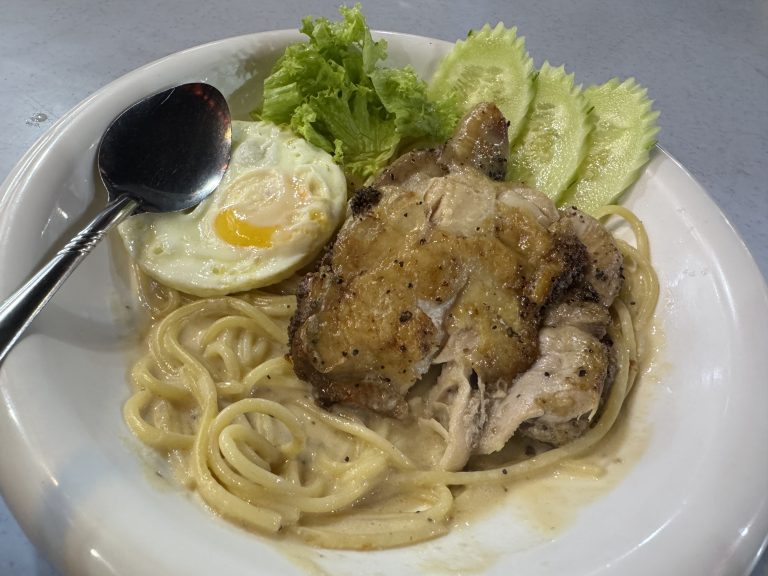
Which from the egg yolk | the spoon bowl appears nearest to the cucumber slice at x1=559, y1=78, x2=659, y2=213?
the egg yolk

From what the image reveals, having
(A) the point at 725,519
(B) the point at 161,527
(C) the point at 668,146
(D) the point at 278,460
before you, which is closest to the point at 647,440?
(A) the point at 725,519

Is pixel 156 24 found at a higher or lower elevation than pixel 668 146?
lower

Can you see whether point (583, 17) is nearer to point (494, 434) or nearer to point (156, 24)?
point (156, 24)

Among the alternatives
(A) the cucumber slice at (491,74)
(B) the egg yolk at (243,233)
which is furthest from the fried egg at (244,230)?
(A) the cucumber slice at (491,74)

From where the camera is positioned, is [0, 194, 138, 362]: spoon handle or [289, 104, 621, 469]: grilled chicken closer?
[0, 194, 138, 362]: spoon handle

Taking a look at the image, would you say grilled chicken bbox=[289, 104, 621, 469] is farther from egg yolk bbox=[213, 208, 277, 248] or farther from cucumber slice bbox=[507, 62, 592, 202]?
cucumber slice bbox=[507, 62, 592, 202]
